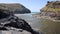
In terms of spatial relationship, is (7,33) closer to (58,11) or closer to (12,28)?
(12,28)

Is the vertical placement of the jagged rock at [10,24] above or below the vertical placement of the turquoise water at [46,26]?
above

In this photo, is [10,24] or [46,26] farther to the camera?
[46,26]

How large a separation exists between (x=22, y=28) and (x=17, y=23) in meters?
0.59

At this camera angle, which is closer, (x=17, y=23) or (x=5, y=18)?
(x=17, y=23)

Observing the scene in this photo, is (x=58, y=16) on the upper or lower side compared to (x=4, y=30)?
lower

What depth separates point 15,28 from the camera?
12.4 m

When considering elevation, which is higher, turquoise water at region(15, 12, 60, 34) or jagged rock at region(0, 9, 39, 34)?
jagged rock at region(0, 9, 39, 34)

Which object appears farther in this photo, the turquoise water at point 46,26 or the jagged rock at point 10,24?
the turquoise water at point 46,26

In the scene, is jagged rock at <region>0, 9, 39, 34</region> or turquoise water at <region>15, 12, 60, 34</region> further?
turquoise water at <region>15, 12, 60, 34</region>

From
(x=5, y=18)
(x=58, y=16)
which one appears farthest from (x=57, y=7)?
(x=5, y=18)

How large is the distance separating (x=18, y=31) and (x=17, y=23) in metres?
1.03

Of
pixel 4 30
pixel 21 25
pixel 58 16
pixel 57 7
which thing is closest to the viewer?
pixel 4 30

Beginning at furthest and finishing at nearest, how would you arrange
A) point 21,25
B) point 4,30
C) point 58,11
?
point 58,11, point 21,25, point 4,30

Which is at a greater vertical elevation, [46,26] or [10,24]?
[10,24]
